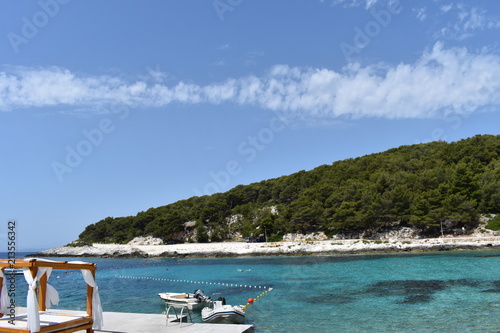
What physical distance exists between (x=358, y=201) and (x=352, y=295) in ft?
153

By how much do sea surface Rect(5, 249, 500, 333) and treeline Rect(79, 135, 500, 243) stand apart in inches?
904

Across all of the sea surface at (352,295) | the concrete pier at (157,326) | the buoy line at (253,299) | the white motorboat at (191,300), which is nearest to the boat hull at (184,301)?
the white motorboat at (191,300)

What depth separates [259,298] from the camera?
22.6 meters

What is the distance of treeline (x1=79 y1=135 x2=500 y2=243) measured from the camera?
59406mm

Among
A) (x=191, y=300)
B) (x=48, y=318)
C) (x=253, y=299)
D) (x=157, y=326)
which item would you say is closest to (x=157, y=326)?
(x=157, y=326)

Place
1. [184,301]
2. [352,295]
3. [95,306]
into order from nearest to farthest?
[95,306] < [184,301] < [352,295]

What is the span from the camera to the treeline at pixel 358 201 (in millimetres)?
59406

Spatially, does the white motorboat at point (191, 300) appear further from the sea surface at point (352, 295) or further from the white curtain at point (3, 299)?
the white curtain at point (3, 299)

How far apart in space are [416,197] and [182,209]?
63535 mm

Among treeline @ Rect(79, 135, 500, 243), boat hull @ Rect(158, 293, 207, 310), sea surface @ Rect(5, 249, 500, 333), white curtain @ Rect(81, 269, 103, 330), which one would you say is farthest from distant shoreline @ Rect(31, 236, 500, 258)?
white curtain @ Rect(81, 269, 103, 330)

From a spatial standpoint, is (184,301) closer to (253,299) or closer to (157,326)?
Result: (253,299)

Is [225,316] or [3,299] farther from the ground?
[3,299]

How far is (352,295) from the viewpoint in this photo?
21844mm

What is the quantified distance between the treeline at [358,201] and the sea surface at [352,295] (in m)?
23.0
